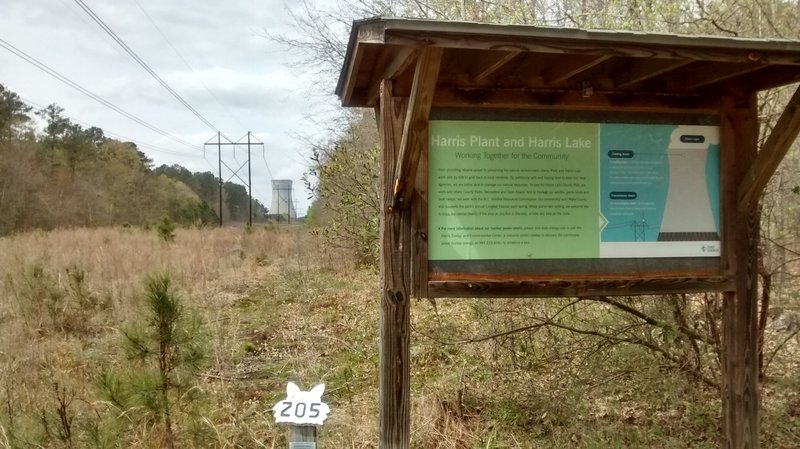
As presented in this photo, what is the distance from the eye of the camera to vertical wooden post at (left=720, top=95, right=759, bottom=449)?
3.01 meters

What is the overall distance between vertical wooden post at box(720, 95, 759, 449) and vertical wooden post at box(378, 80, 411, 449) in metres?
1.73

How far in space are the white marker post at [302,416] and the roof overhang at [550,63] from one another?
4.90 ft

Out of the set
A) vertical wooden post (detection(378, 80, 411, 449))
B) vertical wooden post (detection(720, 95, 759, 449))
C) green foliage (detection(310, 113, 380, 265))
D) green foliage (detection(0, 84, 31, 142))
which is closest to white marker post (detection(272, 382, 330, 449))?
vertical wooden post (detection(378, 80, 411, 449))

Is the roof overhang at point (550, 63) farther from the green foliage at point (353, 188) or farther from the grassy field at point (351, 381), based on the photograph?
the green foliage at point (353, 188)

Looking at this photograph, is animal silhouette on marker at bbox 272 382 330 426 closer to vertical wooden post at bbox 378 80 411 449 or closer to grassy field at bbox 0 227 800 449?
vertical wooden post at bbox 378 80 411 449

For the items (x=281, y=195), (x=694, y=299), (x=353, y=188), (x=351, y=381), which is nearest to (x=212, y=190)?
(x=281, y=195)

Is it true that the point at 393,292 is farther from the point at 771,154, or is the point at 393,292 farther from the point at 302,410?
the point at 771,154

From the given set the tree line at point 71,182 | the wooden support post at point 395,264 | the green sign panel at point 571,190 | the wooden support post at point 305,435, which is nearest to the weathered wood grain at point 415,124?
the wooden support post at point 395,264

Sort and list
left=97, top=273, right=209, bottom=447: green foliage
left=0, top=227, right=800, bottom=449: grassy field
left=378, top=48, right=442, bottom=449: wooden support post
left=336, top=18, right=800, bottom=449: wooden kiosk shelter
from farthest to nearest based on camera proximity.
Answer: left=0, top=227, right=800, bottom=449: grassy field, left=97, top=273, right=209, bottom=447: green foliage, left=378, top=48, right=442, bottom=449: wooden support post, left=336, top=18, right=800, bottom=449: wooden kiosk shelter

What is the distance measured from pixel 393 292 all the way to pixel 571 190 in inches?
41.1

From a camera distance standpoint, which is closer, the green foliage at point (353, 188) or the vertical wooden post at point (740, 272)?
the vertical wooden post at point (740, 272)

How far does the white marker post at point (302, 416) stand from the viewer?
7.68ft

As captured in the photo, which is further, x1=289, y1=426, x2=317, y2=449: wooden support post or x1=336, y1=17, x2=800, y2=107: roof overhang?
x1=289, y1=426, x2=317, y2=449: wooden support post

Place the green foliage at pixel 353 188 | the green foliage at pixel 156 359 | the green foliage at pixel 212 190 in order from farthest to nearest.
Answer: the green foliage at pixel 212 190
the green foliage at pixel 353 188
the green foliage at pixel 156 359
